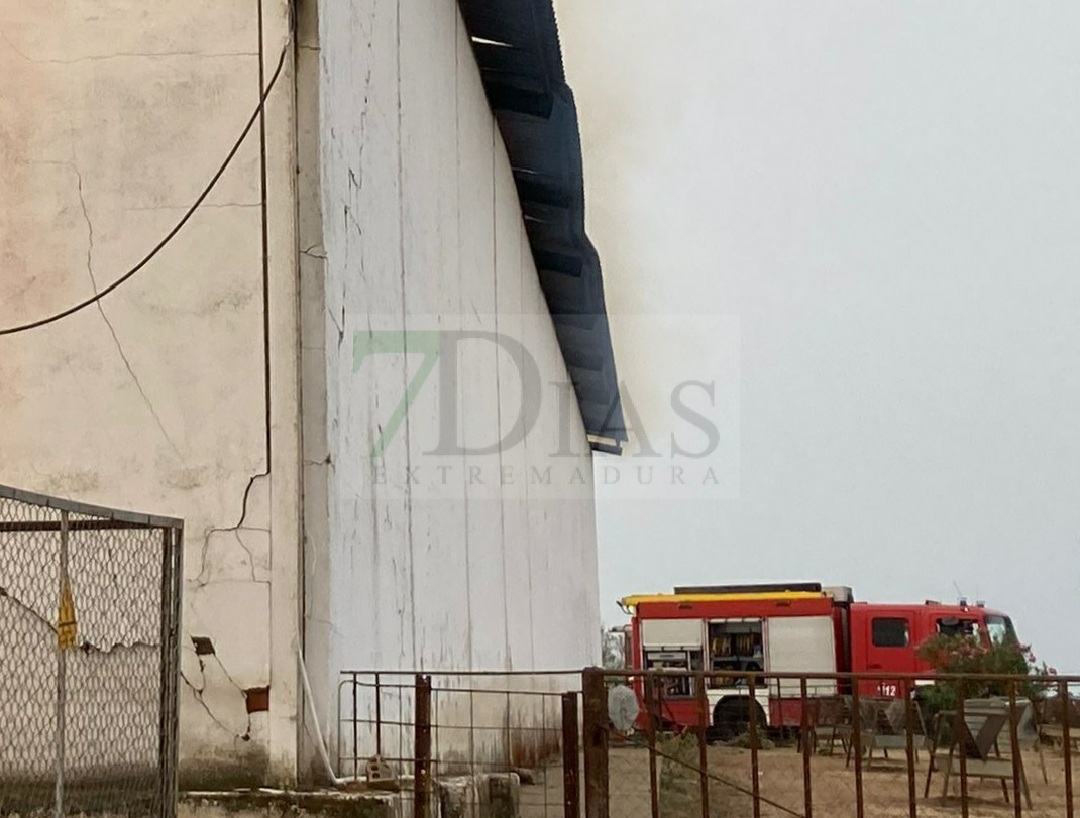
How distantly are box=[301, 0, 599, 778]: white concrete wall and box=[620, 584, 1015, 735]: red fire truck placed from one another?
3.57 m

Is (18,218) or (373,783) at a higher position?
(18,218)

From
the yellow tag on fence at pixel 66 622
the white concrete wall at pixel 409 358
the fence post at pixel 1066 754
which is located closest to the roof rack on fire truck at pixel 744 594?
the white concrete wall at pixel 409 358

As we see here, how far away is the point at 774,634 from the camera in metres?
21.3

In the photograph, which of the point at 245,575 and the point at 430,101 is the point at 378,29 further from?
the point at 245,575

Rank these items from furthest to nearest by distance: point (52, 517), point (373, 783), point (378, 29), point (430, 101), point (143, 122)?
point (430, 101), point (378, 29), point (143, 122), point (373, 783), point (52, 517)

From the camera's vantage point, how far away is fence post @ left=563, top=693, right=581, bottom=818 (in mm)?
7449

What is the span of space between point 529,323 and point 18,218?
10.8 meters

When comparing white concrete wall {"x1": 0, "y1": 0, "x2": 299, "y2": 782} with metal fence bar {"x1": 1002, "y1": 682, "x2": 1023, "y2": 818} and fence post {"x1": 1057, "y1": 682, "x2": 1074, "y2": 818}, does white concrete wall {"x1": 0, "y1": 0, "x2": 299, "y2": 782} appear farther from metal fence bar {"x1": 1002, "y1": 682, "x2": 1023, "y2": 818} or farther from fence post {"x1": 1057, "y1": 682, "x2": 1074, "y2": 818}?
fence post {"x1": 1057, "y1": 682, "x2": 1074, "y2": 818}

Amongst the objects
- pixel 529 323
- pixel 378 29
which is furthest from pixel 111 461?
pixel 529 323

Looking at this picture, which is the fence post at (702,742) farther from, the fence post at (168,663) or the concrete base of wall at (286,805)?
the fence post at (168,663)

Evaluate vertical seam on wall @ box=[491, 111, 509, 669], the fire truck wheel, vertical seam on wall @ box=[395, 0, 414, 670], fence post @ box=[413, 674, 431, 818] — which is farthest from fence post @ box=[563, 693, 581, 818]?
the fire truck wheel

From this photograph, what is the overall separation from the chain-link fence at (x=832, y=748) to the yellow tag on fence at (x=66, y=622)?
2.99 m

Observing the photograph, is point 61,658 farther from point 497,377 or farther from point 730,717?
point 730,717

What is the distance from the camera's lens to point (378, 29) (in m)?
10.2
